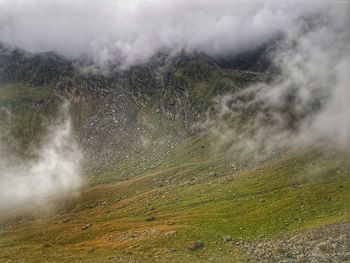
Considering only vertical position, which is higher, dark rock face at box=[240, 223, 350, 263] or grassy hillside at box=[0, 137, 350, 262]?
grassy hillside at box=[0, 137, 350, 262]

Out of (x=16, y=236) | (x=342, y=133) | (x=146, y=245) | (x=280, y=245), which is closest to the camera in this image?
(x=280, y=245)

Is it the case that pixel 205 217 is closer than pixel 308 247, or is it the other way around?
pixel 308 247

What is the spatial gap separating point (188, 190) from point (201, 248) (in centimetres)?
9226

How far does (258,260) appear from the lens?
244ft

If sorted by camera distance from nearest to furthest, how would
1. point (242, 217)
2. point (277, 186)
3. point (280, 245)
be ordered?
point (280, 245), point (242, 217), point (277, 186)

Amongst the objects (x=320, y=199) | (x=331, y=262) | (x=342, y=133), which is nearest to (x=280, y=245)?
(x=331, y=262)

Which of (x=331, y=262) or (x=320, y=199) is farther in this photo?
(x=320, y=199)

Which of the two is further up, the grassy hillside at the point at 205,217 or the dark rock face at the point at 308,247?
the grassy hillside at the point at 205,217

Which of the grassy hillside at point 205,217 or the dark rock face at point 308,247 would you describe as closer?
the dark rock face at point 308,247

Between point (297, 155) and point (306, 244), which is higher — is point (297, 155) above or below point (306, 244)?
above

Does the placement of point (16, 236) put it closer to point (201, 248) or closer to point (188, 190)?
point (188, 190)

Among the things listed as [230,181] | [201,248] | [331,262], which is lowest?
[331,262]

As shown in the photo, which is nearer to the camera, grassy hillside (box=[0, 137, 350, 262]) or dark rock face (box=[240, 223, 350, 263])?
dark rock face (box=[240, 223, 350, 263])

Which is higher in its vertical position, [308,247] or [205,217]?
[205,217]
